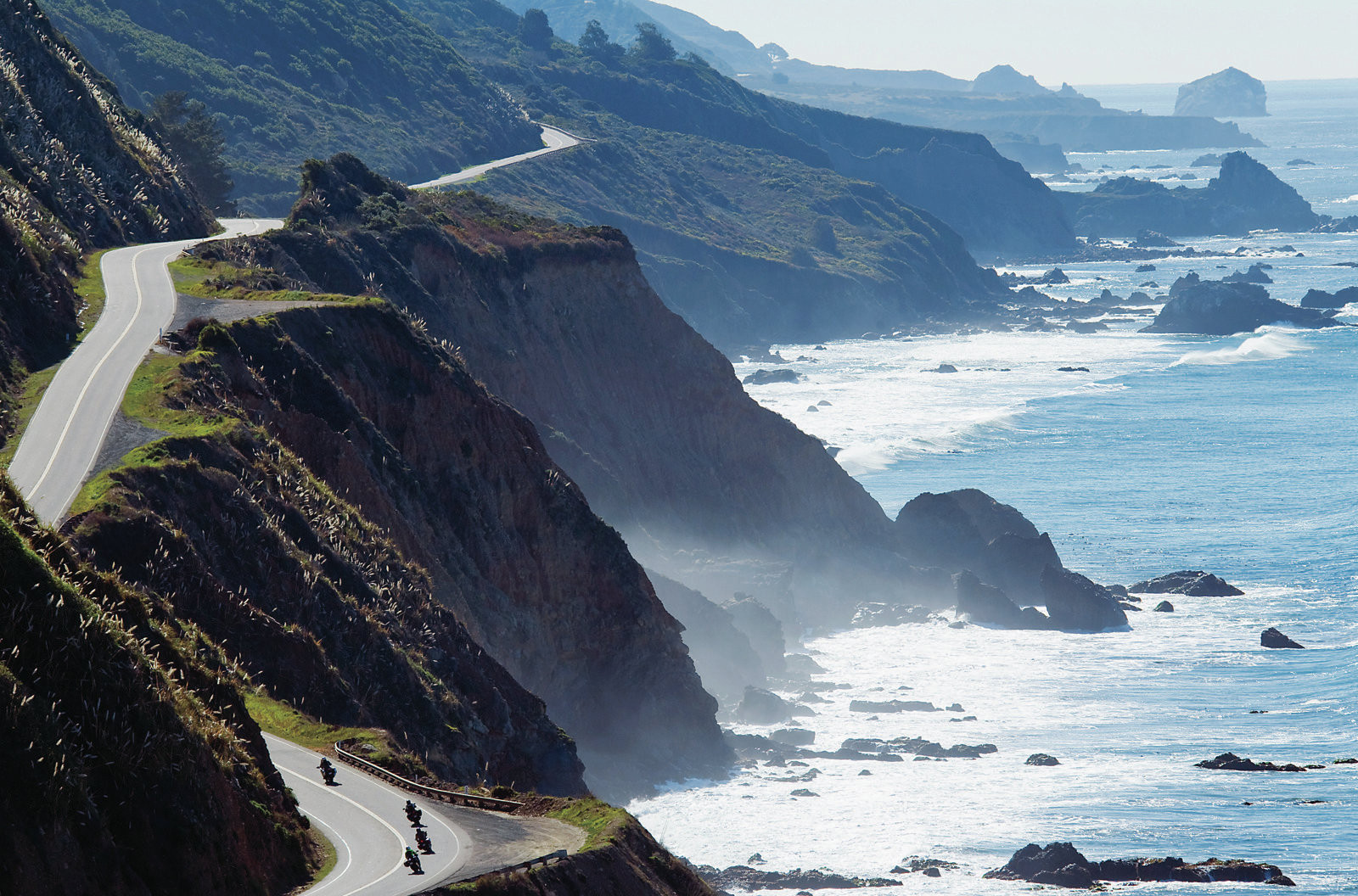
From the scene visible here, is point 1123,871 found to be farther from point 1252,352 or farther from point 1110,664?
point 1252,352

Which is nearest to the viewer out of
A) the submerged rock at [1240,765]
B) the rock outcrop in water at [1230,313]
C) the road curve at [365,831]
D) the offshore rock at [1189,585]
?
the road curve at [365,831]

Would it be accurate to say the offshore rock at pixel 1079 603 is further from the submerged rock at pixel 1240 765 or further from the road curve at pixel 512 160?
the road curve at pixel 512 160

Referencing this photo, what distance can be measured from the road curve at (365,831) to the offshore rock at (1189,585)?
2149 inches

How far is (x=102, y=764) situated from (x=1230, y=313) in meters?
144

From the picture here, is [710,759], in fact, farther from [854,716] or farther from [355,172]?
[355,172]

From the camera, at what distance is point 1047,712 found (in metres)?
55.9

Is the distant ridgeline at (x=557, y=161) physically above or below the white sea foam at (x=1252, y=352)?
above

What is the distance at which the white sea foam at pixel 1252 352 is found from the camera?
132750 millimetres

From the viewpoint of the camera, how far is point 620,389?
6862 cm

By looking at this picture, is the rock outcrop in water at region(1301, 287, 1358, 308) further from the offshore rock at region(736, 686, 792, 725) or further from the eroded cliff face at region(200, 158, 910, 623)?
the offshore rock at region(736, 686, 792, 725)

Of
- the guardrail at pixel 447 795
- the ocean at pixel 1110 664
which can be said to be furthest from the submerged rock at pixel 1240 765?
the guardrail at pixel 447 795

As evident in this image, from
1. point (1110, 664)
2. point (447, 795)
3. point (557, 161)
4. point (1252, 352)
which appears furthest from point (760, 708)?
point (557, 161)

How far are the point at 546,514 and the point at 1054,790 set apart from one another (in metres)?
19.0

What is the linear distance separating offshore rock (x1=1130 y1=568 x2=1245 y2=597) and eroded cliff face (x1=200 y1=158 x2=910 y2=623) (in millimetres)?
11954
